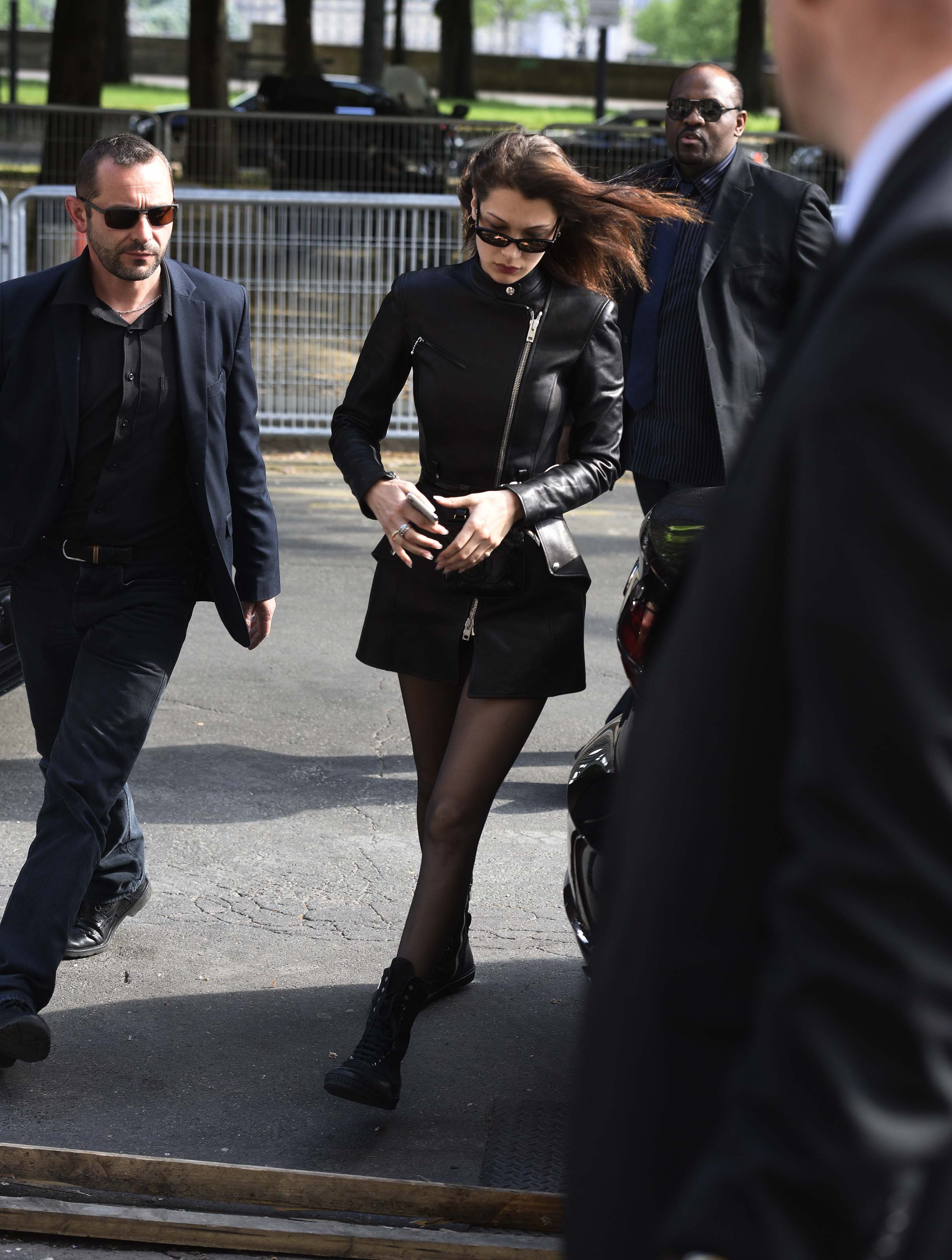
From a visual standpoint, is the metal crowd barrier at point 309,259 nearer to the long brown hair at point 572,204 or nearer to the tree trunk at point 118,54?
the long brown hair at point 572,204

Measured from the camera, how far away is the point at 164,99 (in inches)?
1822

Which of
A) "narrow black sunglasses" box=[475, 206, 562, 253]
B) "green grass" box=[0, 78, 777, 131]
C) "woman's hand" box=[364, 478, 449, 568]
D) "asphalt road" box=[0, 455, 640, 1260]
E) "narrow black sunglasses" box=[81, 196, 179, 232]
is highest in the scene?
"narrow black sunglasses" box=[475, 206, 562, 253]

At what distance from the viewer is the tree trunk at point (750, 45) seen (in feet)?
124

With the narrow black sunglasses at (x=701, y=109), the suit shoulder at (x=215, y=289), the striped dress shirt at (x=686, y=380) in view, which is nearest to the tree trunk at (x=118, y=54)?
the narrow black sunglasses at (x=701, y=109)

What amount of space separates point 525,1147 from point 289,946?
1.17 meters

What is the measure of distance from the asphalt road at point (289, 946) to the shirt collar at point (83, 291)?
1668 mm

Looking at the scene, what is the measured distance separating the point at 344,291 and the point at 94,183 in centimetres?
811

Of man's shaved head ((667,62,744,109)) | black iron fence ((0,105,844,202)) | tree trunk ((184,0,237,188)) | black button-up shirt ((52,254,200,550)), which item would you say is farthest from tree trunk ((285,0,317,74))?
black button-up shirt ((52,254,200,550))

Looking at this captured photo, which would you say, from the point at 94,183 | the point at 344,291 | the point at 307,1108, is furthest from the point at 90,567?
the point at 344,291

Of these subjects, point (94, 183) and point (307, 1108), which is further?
point (94, 183)

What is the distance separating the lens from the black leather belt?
3.88m

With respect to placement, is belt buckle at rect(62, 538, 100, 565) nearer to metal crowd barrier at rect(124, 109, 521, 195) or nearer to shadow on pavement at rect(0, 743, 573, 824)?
shadow on pavement at rect(0, 743, 573, 824)

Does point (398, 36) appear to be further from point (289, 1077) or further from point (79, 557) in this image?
point (289, 1077)

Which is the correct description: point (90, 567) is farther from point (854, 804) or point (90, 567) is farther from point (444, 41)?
point (444, 41)
